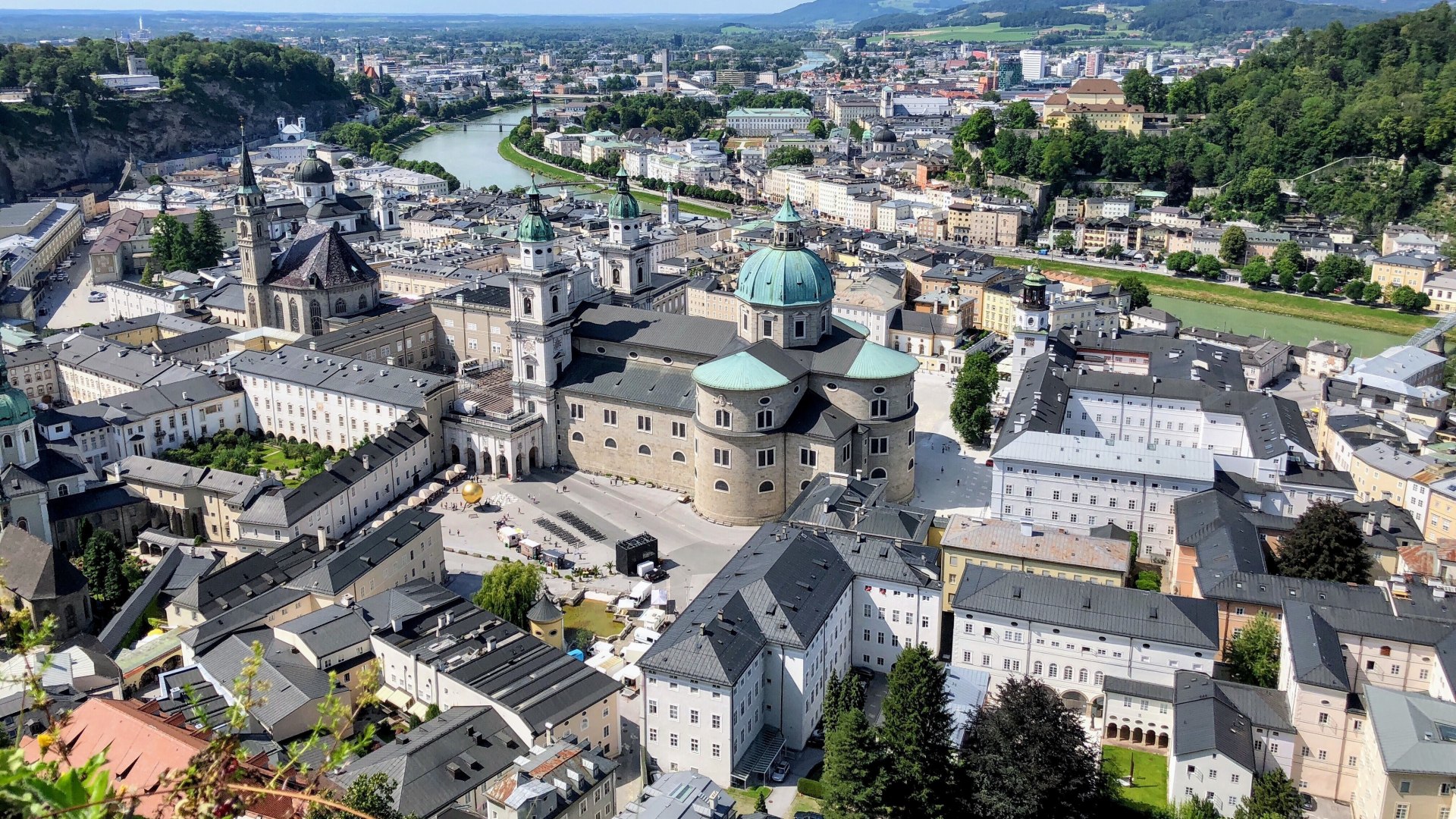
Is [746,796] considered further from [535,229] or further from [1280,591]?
[535,229]

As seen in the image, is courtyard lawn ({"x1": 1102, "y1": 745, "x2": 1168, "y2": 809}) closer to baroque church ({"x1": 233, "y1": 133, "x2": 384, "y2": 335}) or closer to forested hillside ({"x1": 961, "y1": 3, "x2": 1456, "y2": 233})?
baroque church ({"x1": 233, "y1": 133, "x2": 384, "y2": 335})

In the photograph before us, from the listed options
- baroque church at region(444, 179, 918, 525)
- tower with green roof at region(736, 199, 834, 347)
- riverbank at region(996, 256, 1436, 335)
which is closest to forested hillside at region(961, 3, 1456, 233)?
riverbank at region(996, 256, 1436, 335)

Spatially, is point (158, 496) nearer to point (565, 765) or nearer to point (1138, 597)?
point (565, 765)

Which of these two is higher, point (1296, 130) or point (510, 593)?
point (1296, 130)

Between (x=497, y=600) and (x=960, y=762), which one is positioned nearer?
(x=960, y=762)

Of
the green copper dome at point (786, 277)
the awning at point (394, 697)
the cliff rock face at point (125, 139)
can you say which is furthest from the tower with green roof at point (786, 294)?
the cliff rock face at point (125, 139)

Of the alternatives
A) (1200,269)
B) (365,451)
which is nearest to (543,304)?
(365,451)

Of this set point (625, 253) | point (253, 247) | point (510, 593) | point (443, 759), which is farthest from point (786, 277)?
point (253, 247)
